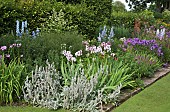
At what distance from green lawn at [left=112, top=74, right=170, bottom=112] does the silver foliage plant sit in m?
0.32

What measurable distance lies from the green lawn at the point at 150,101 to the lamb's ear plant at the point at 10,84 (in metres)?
1.66

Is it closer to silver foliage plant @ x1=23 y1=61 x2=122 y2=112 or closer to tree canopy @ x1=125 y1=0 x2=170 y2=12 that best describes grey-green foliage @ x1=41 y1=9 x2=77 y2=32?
silver foliage plant @ x1=23 y1=61 x2=122 y2=112

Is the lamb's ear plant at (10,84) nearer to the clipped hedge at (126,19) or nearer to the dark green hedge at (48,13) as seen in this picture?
the dark green hedge at (48,13)

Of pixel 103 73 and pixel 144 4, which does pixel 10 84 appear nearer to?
pixel 103 73

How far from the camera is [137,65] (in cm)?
743

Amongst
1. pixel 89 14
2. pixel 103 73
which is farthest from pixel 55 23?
pixel 103 73

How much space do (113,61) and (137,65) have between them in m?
0.73

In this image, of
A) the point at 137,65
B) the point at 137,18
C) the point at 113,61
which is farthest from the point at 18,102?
the point at 137,18

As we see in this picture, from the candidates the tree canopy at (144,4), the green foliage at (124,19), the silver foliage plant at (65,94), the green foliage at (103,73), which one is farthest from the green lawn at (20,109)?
the tree canopy at (144,4)

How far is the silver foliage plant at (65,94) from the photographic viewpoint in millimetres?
5180

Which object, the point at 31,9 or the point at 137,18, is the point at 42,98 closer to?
the point at 31,9

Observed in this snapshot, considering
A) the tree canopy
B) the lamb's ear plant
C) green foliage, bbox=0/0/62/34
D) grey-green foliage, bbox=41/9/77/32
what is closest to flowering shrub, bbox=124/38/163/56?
grey-green foliage, bbox=41/9/77/32

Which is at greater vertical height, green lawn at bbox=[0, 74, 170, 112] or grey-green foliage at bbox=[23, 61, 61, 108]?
grey-green foliage at bbox=[23, 61, 61, 108]

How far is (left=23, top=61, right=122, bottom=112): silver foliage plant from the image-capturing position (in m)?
5.18
